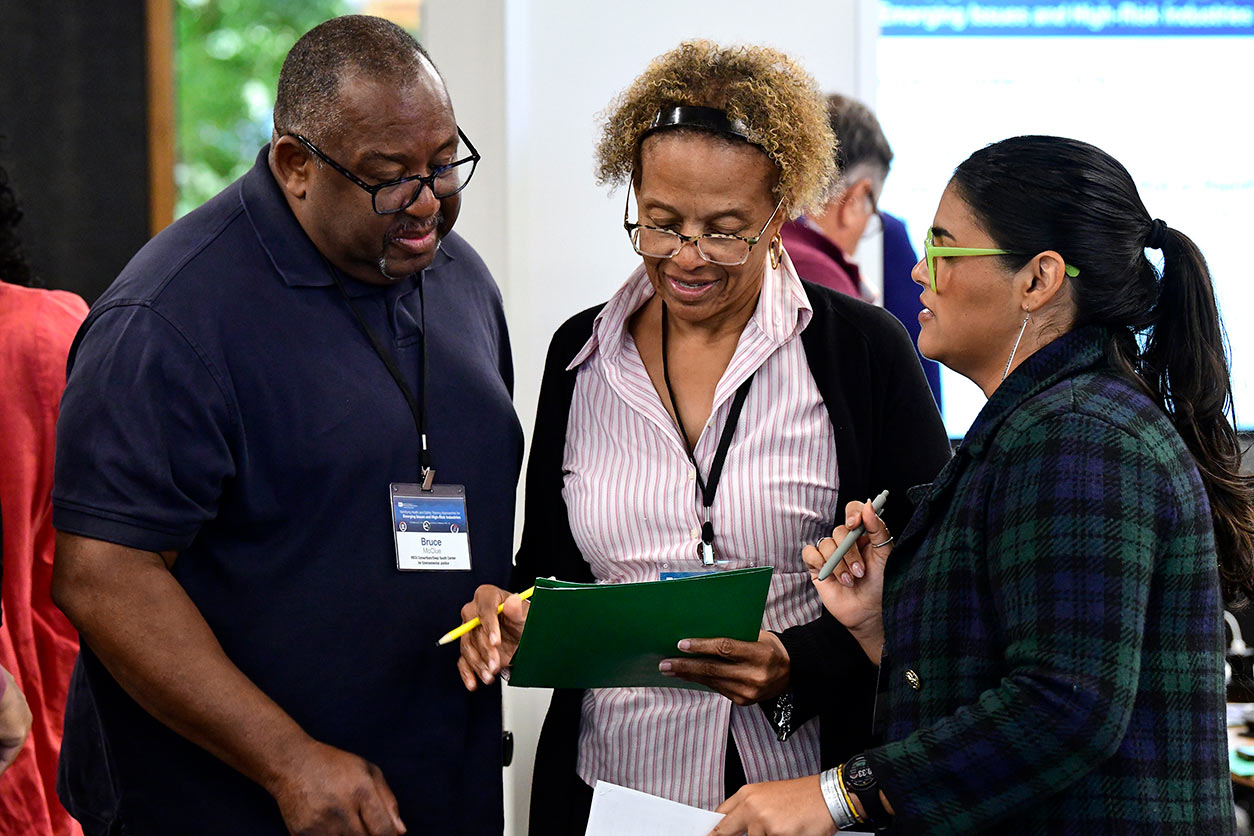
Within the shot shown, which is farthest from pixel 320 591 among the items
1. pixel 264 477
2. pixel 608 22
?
pixel 608 22

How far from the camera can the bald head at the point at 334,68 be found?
1742 millimetres

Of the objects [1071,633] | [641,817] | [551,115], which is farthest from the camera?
[551,115]

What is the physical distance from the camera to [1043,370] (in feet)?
4.84

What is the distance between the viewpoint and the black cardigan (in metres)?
1.85

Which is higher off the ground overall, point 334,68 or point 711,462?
point 334,68

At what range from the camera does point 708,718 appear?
74.5 inches

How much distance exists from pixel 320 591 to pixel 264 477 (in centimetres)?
18

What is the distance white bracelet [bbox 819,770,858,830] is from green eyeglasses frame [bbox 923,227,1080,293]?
0.64 metres

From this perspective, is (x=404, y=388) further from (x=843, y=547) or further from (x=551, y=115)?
(x=551, y=115)

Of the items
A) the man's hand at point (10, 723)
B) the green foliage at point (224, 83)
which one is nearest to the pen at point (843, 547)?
the man's hand at point (10, 723)

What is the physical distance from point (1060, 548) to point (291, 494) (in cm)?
102

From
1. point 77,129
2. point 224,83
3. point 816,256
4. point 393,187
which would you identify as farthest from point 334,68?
point 224,83

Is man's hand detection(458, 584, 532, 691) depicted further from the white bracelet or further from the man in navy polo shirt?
the white bracelet

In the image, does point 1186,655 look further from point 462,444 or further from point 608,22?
point 608,22
